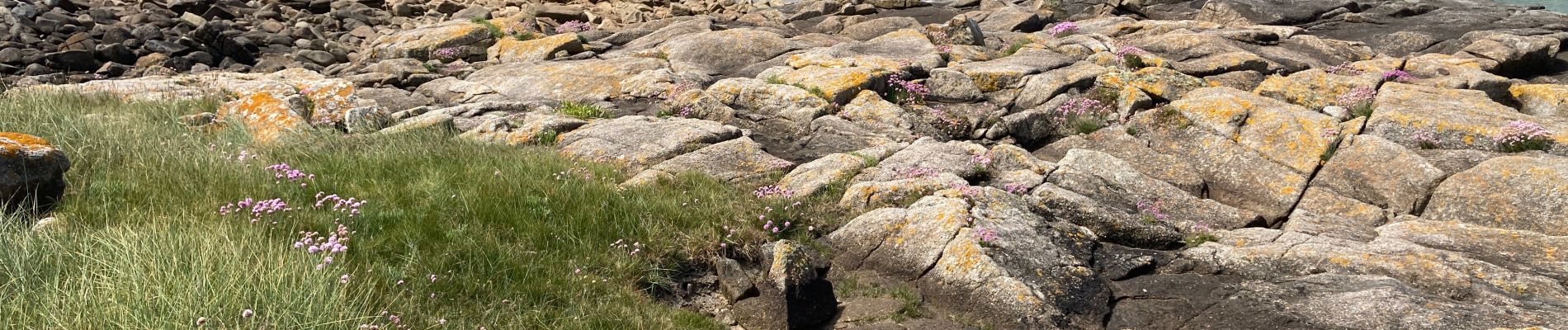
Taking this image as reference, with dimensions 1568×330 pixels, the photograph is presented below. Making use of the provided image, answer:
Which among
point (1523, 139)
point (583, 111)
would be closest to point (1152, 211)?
point (1523, 139)

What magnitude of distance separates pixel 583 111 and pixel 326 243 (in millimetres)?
8895

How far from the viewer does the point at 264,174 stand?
8875 millimetres

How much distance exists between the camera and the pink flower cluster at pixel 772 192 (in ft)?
33.3

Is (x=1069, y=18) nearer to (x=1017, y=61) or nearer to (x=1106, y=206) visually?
(x=1017, y=61)

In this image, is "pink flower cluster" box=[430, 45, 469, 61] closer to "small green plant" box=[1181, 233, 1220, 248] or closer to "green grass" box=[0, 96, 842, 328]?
"green grass" box=[0, 96, 842, 328]

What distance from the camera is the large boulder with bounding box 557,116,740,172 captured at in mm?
12141

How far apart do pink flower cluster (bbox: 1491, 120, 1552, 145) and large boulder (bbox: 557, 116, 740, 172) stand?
1037 centimetres

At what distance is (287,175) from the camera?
8.62 m

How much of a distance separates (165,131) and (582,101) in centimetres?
686

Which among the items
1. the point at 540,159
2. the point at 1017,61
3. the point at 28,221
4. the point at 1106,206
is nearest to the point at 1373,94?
the point at 1017,61

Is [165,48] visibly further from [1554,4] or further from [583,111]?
[1554,4]

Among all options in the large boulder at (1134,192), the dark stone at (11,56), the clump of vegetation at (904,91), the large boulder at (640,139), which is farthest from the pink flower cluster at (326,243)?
the dark stone at (11,56)

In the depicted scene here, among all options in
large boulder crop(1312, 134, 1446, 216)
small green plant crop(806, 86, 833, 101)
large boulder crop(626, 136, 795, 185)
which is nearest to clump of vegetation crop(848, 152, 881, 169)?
large boulder crop(626, 136, 795, 185)

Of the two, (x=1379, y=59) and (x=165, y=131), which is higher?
(x=165, y=131)
